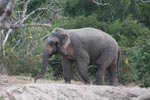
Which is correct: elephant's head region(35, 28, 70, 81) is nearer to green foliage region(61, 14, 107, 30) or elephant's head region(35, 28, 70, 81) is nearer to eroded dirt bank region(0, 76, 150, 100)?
eroded dirt bank region(0, 76, 150, 100)

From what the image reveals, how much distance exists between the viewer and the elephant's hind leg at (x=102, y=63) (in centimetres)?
1430

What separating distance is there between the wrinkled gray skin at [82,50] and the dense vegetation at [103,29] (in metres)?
1.43

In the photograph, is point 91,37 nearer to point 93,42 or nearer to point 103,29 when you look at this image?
point 93,42

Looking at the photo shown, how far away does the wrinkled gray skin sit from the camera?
1383 cm

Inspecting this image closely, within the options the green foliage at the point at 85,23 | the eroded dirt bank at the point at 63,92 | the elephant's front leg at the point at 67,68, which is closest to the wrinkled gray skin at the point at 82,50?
the elephant's front leg at the point at 67,68

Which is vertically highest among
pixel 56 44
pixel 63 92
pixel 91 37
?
pixel 91 37

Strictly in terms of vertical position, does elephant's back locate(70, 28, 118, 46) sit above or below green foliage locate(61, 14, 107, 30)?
below

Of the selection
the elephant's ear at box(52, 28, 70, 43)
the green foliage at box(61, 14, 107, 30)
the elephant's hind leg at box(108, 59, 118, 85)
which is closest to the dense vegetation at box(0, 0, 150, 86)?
the green foliage at box(61, 14, 107, 30)

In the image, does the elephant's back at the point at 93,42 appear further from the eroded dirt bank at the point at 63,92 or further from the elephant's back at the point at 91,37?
the eroded dirt bank at the point at 63,92

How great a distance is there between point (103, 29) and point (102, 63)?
15.2 feet

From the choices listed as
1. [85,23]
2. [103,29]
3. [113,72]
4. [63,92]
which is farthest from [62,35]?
[103,29]

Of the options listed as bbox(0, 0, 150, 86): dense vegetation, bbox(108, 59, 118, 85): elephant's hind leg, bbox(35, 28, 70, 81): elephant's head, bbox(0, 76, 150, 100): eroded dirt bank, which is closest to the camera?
bbox(0, 76, 150, 100): eroded dirt bank

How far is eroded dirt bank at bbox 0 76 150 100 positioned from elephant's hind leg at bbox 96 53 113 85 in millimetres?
1390

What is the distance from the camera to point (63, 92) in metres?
11.7
